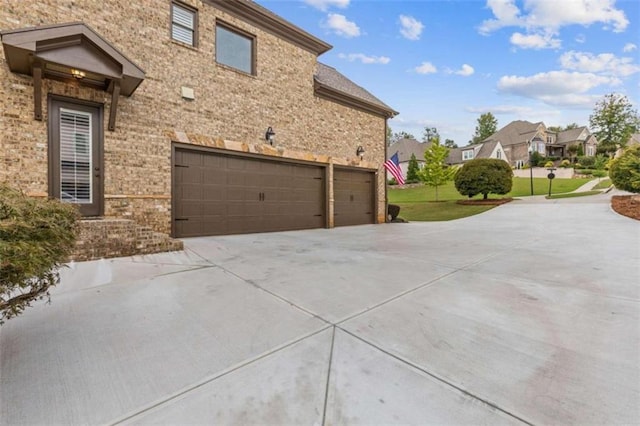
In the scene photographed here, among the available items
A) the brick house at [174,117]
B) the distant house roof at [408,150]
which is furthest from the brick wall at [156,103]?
the distant house roof at [408,150]

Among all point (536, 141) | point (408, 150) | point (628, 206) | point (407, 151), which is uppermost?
point (536, 141)

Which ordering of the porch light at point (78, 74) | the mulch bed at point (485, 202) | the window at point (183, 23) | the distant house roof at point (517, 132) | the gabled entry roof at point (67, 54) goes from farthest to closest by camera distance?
the distant house roof at point (517, 132), the mulch bed at point (485, 202), the window at point (183, 23), the porch light at point (78, 74), the gabled entry roof at point (67, 54)

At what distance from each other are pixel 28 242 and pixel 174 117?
606 cm

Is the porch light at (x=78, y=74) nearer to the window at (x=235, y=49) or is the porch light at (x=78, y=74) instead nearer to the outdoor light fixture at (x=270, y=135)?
the window at (x=235, y=49)

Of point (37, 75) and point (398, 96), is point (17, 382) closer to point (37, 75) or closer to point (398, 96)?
point (37, 75)

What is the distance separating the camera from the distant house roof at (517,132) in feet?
131

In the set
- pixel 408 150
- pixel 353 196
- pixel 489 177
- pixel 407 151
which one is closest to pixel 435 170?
pixel 489 177

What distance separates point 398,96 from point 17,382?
22.7 m

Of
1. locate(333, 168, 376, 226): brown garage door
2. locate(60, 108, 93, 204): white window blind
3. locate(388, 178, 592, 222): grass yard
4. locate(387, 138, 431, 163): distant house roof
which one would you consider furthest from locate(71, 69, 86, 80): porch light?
locate(387, 138, 431, 163): distant house roof

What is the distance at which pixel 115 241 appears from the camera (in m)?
4.98

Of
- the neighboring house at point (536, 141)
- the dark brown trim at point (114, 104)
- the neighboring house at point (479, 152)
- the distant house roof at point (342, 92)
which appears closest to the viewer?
the dark brown trim at point (114, 104)

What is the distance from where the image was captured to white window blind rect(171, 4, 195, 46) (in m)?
6.94

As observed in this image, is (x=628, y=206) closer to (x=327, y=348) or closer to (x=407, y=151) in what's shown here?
(x=327, y=348)

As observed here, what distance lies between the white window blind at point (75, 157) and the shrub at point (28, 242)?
455cm
